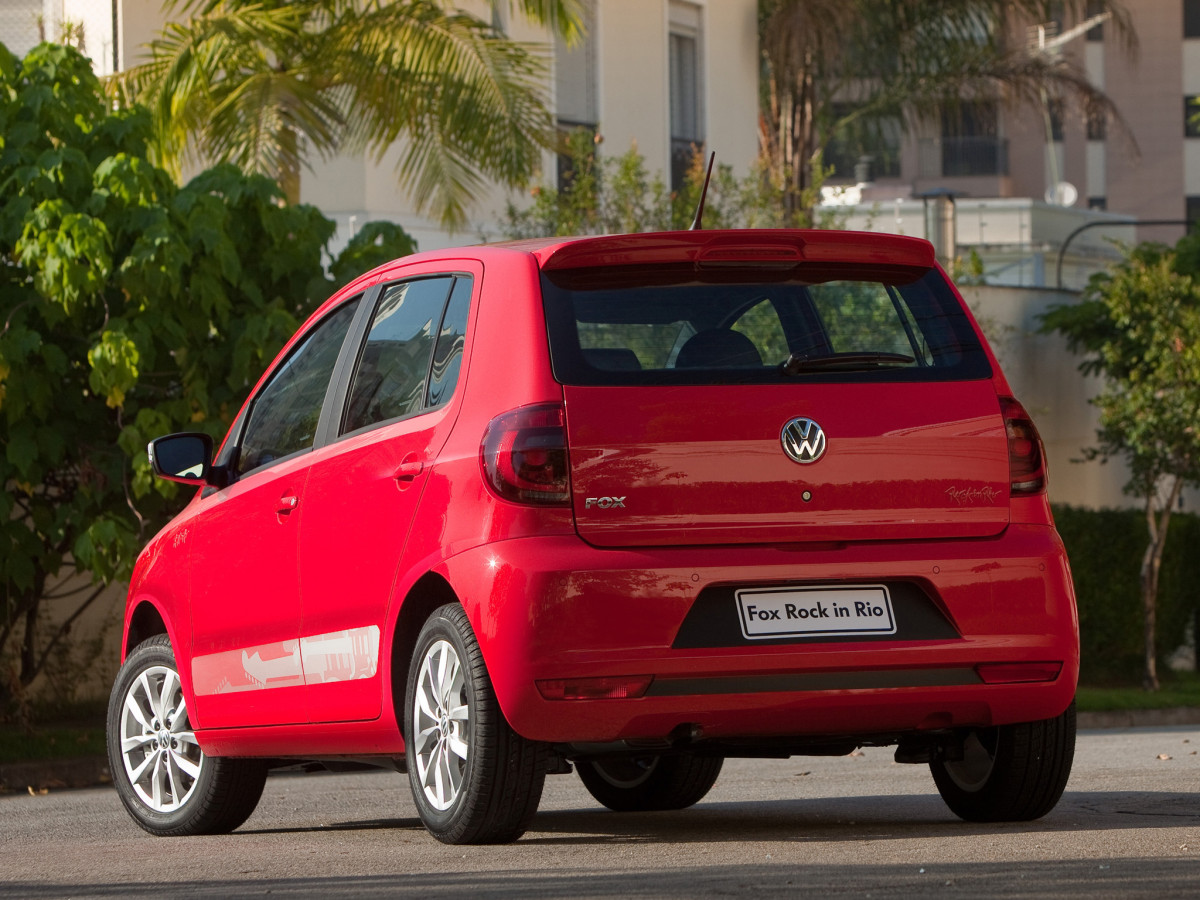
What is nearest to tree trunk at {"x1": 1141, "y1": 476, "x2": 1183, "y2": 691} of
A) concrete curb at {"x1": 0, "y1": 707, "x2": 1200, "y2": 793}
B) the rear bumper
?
concrete curb at {"x1": 0, "y1": 707, "x2": 1200, "y2": 793}

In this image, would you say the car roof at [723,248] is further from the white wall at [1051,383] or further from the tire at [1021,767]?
the white wall at [1051,383]

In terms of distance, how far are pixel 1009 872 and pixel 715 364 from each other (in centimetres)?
162

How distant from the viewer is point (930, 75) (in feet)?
97.9

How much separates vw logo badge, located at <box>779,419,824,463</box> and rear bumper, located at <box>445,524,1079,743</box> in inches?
10.1

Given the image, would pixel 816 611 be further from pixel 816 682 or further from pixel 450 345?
pixel 450 345

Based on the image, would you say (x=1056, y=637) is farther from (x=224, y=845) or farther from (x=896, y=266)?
(x=224, y=845)

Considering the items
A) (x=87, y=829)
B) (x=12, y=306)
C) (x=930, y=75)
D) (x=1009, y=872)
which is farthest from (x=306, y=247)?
(x=930, y=75)

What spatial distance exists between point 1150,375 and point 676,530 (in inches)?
772

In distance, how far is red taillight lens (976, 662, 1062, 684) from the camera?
20.1ft

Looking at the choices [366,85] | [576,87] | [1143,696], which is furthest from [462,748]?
[576,87]

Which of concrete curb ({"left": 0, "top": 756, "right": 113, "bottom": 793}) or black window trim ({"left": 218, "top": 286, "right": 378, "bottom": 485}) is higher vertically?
black window trim ({"left": 218, "top": 286, "right": 378, "bottom": 485})

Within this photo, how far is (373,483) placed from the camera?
21.3 feet

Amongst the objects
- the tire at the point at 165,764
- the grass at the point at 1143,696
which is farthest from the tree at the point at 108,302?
the grass at the point at 1143,696

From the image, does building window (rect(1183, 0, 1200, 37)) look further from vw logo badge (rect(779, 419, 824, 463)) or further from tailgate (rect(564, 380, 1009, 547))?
vw logo badge (rect(779, 419, 824, 463))
